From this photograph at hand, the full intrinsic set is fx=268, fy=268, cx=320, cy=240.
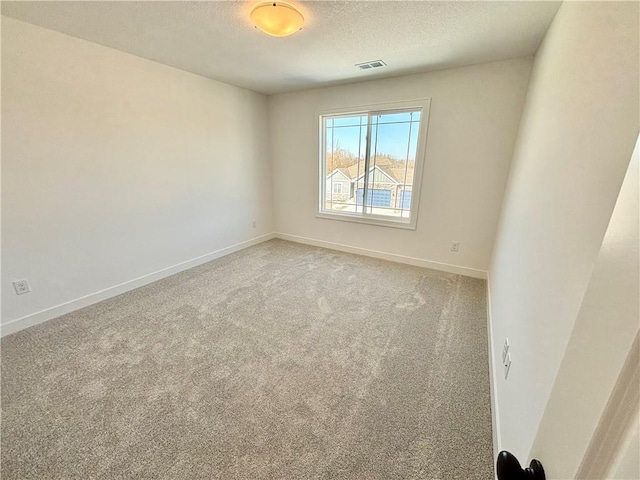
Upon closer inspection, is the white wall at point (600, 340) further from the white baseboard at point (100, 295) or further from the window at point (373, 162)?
the white baseboard at point (100, 295)

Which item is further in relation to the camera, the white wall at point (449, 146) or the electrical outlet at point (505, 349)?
the white wall at point (449, 146)

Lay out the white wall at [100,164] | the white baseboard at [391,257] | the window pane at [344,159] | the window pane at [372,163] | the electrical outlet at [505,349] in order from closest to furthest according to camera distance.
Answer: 1. the electrical outlet at [505,349]
2. the white wall at [100,164]
3. the white baseboard at [391,257]
4. the window pane at [372,163]
5. the window pane at [344,159]

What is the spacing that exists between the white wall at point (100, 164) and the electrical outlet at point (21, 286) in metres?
0.04

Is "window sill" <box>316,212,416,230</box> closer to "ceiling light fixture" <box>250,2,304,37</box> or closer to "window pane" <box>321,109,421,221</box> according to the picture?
"window pane" <box>321,109,421,221</box>

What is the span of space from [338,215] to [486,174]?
1.93 meters

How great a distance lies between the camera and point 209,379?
172 centimetres

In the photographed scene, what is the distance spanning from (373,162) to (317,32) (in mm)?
1833

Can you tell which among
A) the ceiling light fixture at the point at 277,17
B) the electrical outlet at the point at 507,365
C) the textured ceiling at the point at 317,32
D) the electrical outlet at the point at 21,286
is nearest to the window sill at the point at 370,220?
the textured ceiling at the point at 317,32

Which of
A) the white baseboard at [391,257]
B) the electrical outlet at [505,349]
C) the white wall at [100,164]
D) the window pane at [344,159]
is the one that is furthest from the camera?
the window pane at [344,159]

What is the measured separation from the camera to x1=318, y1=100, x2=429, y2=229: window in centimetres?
333

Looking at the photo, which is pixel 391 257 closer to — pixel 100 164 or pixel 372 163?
pixel 372 163

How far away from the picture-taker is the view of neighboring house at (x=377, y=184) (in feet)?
11.6

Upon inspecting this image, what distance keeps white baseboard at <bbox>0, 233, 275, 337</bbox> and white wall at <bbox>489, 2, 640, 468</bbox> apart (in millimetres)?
3322

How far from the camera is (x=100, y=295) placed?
8.66 ft
